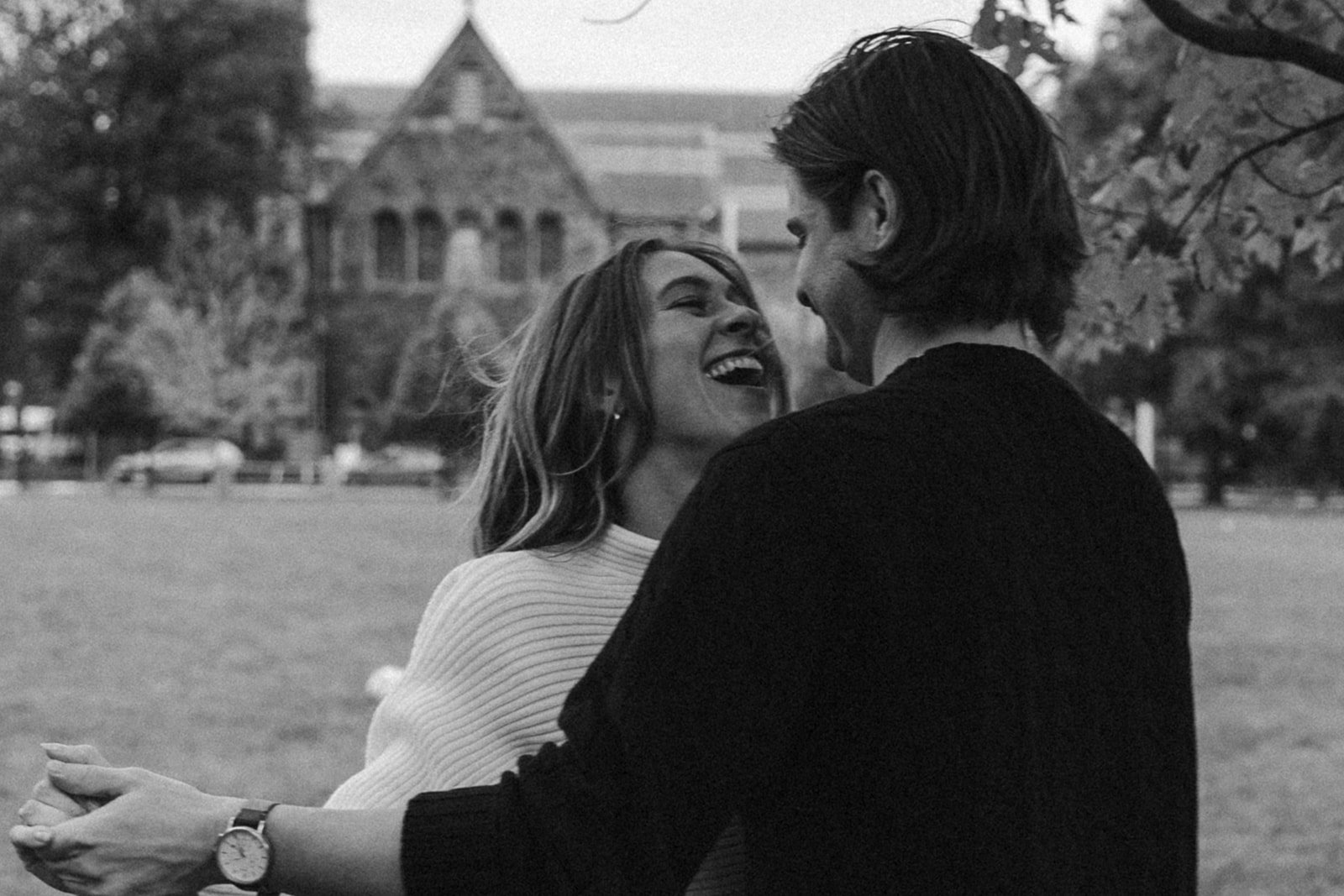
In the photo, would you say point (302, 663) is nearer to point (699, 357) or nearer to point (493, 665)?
point (699, 357)

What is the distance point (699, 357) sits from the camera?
7.80 feet

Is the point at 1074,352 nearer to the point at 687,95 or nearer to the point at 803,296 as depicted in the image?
the point at 803,296

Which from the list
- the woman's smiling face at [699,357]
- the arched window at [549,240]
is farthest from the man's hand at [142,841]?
the arched window at [549,240]

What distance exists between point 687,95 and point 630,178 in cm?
897

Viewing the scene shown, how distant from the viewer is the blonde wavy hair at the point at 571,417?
2.33m

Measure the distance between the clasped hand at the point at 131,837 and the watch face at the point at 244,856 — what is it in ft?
0.05

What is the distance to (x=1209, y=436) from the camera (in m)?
39.8

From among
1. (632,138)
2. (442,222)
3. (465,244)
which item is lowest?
(465,244)

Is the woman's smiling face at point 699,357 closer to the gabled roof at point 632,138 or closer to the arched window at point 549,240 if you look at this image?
the gabled roof at point 632,138

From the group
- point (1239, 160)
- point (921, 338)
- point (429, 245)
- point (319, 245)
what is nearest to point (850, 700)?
point (921, 338)

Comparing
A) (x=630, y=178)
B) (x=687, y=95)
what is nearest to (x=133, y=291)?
(x=630, y=178)

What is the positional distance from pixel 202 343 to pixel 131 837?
150 feet

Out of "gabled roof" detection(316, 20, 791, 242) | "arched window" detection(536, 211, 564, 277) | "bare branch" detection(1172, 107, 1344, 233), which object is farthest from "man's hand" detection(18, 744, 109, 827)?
"arched window" detection(536, 211, 564, 277)

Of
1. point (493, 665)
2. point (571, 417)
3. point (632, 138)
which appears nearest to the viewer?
point (493, 665)
